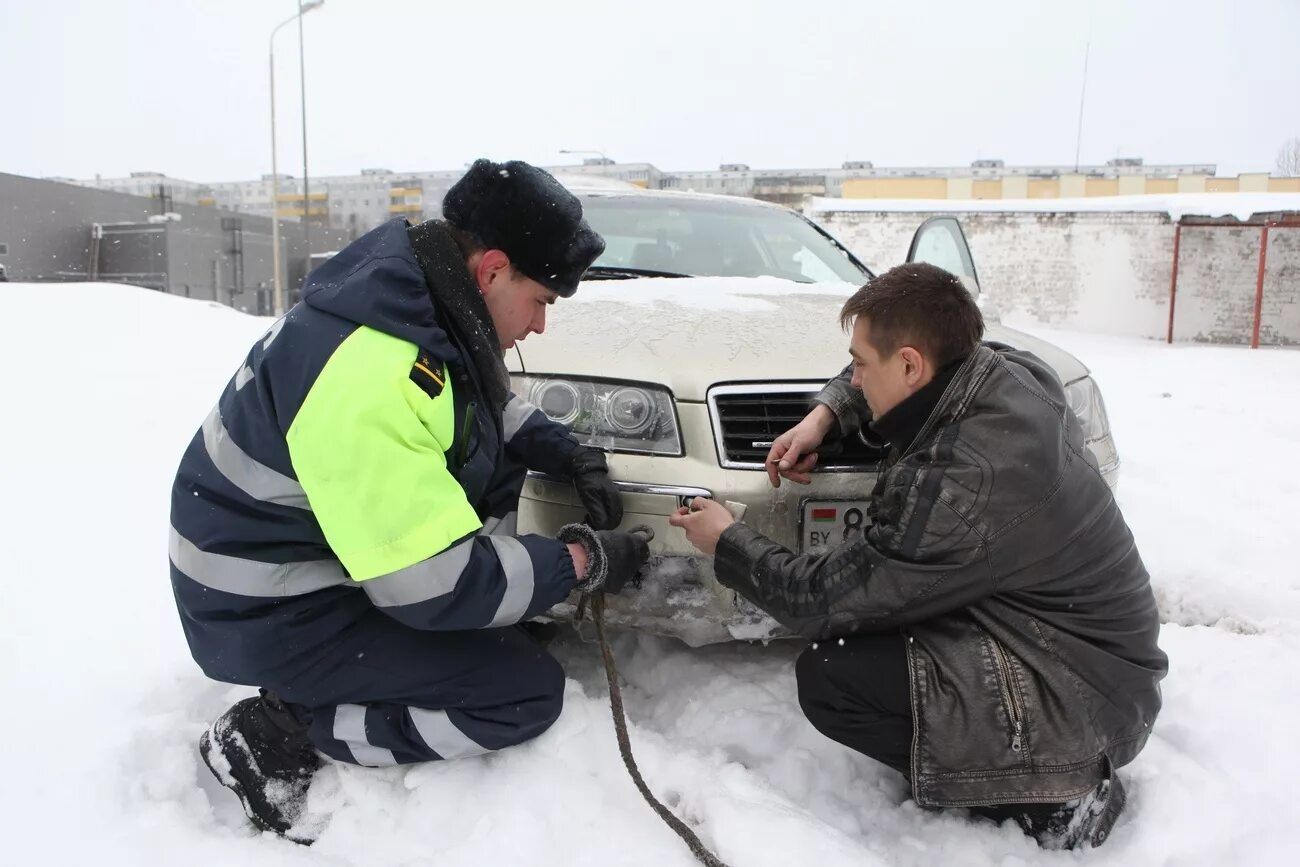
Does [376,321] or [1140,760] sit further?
[1140,760]

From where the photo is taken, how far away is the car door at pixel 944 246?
11.9ft

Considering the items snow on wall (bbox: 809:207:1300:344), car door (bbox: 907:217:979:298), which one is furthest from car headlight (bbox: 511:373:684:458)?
snow on wall (bbox: 809:207:1300:344)

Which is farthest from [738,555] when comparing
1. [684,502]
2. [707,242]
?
[707,242]

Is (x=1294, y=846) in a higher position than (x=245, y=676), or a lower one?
lower

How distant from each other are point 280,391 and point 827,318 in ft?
5.05

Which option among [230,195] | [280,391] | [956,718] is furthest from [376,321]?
[230,195]

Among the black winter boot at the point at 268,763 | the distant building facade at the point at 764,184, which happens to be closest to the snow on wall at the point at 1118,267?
the distant building facade at the point at 764,184

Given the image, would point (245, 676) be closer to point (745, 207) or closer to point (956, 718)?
point (956, 718)

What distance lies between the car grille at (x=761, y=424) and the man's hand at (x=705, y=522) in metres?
0.16

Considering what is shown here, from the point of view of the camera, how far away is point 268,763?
6.29ft

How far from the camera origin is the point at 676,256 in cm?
342

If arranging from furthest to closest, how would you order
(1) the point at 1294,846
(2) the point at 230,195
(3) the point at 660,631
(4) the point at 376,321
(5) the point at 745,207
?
(2) the point at 230,195 < (5) the point at 745,207 < (3) the point at 660,631 < (1) the point at 1294,846 < (4) the point at 376,321

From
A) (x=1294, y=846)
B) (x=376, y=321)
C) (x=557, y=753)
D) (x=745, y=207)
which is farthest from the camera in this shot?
(x=745, y=207)

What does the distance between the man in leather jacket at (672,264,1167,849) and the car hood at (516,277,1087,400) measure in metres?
0.37
